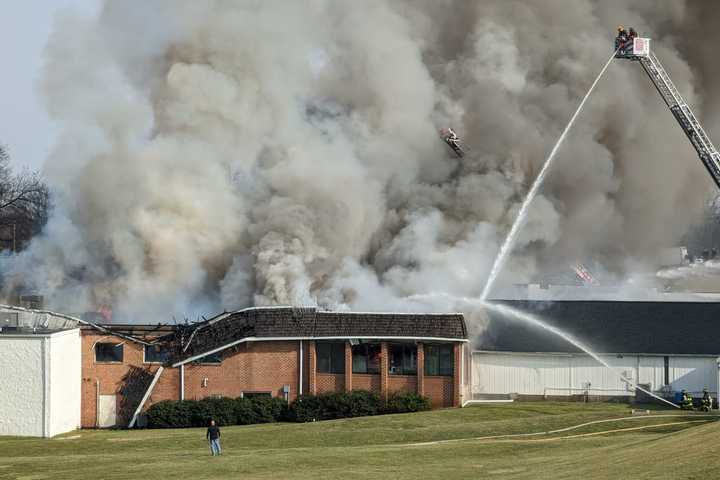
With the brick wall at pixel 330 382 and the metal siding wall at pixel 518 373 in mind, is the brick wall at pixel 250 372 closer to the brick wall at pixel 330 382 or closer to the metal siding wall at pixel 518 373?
the brick wall at pixel 330 382

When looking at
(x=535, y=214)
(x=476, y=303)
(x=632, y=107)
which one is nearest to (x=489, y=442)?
(x=476, y=303)

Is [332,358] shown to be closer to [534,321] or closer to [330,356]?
[330,356]

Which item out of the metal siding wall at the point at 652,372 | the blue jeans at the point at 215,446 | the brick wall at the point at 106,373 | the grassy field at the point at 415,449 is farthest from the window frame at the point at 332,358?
the blue jeans at the point at 215,446

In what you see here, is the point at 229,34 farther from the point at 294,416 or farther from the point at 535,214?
the point at 294,416

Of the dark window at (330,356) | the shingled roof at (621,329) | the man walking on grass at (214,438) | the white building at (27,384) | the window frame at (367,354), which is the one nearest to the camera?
the man walking on grass at (214,438)

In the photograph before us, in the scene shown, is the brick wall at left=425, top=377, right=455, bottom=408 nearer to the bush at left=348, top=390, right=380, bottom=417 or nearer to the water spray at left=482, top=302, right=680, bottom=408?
the bush at left=348, top=390, right=380, bottom=417

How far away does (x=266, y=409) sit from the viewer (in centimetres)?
4538

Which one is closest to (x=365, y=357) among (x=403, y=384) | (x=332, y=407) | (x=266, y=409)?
(x=403, y=384)

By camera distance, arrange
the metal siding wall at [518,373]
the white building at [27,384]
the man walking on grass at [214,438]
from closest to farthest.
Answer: the man walking on grass at [214,438] → the white building at [27,384] → the metal siding wall at [518,373]

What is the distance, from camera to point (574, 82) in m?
63.2

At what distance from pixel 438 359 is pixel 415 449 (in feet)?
38.9

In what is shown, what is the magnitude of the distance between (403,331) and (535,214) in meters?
17.3

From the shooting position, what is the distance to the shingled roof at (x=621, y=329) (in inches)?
1930

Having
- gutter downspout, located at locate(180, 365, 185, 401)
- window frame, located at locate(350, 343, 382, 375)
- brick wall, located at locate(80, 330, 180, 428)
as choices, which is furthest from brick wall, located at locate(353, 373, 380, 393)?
brick wall, located at locate(80, 330, 180, 428)
